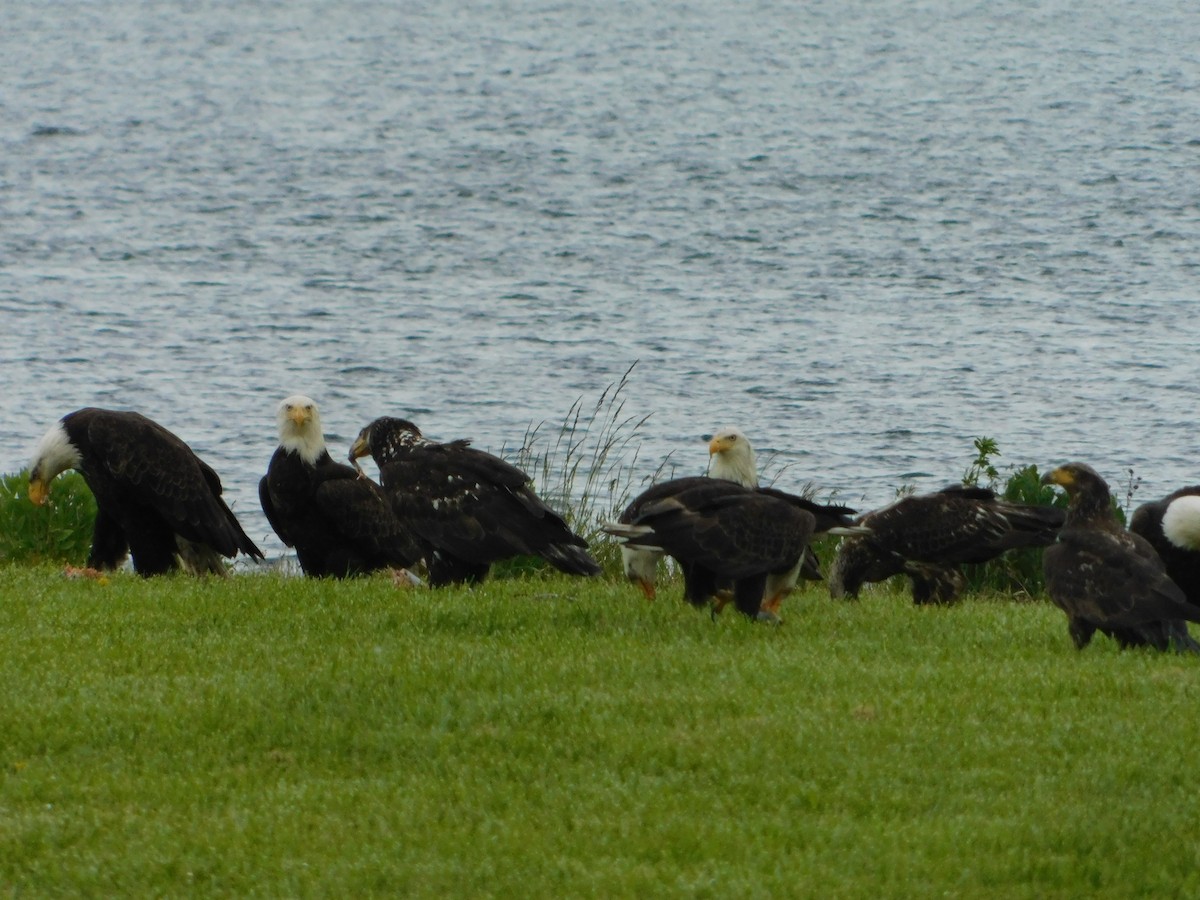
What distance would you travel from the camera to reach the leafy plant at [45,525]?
1472 centimetres

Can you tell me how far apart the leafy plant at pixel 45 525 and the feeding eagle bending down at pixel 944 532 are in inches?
254

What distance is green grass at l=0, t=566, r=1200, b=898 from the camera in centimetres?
662

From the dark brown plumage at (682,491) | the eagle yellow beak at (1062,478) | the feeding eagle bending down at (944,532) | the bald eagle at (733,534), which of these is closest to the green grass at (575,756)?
the bald eagle at (733,534)

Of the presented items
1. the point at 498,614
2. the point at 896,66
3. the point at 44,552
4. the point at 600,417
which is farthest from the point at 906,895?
the point at 896,66

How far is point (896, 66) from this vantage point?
2776 inches

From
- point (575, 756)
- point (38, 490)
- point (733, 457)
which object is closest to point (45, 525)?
point (38, 490)

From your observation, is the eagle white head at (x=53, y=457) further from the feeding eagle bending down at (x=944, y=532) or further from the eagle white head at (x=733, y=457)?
the feeding eagle bending down at (x=944, y=532)

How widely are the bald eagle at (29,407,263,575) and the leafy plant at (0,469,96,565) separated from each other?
1440 mm

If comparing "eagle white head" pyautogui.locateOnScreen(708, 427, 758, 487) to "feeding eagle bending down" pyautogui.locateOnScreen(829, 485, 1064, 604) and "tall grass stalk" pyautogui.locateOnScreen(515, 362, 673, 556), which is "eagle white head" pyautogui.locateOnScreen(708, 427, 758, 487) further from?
"tall grass stalk" pyautogui.locateOnScreen(515, 362, 673, 556)

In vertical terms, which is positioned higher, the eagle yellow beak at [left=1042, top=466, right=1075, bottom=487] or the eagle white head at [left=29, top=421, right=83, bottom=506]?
the eagle yellow beak at [left=1042, top=466, right=1075, bottom=487]

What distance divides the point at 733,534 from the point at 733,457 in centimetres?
173

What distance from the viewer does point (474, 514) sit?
480 inches

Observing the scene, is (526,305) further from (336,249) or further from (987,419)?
(987,419)

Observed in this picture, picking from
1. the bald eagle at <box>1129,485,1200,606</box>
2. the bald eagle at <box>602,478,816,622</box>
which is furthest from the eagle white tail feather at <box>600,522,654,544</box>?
the bald eagle at <box>1129,485,1200,606</box>
